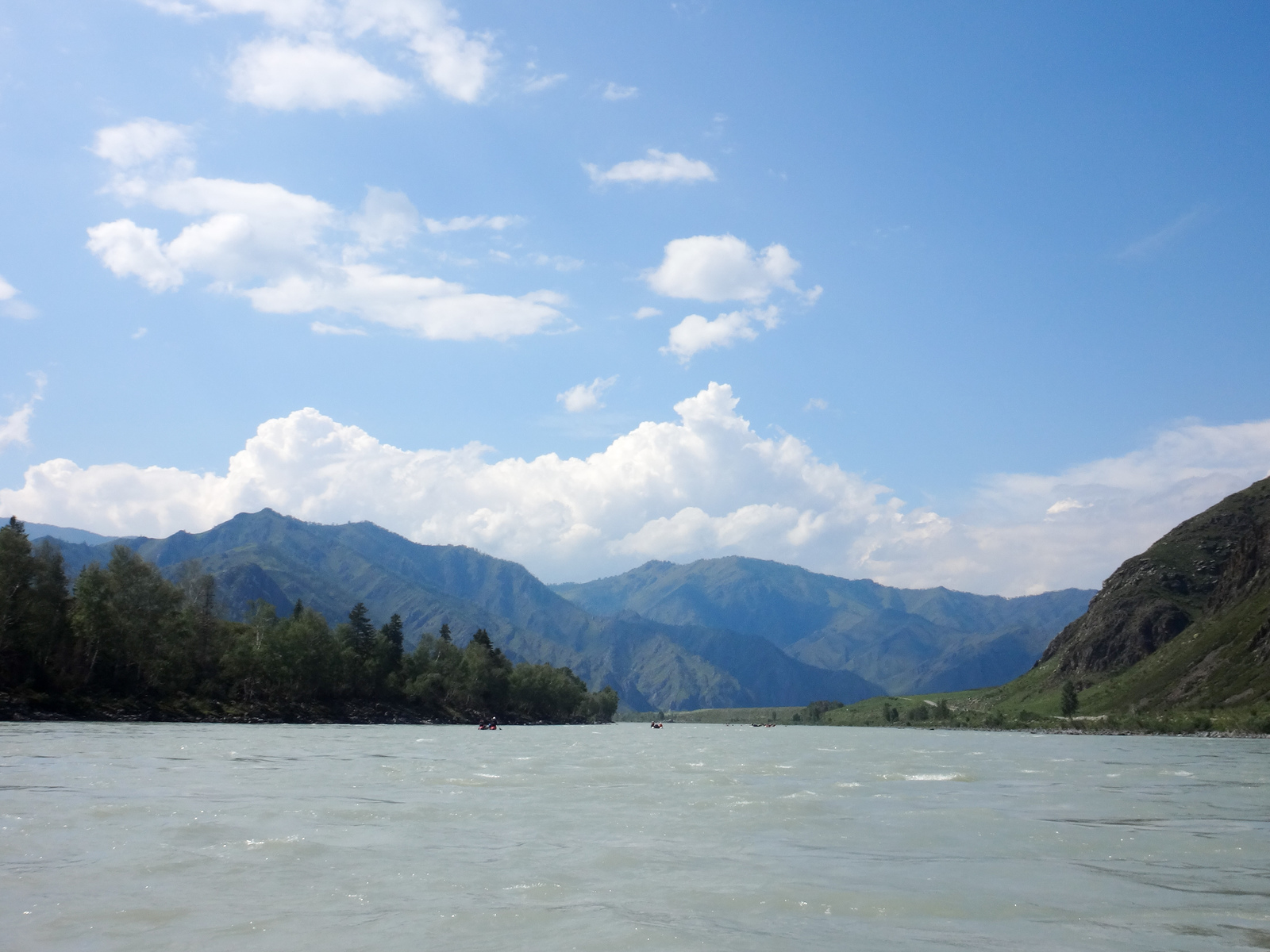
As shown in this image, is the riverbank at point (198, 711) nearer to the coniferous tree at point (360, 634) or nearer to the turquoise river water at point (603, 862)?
the coniferous tree at point (360, 634)

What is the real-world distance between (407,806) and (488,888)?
16369 millimetres

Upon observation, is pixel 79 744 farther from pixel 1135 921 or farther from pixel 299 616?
pixel 299 616

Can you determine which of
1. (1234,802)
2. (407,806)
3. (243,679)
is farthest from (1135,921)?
(243,679)

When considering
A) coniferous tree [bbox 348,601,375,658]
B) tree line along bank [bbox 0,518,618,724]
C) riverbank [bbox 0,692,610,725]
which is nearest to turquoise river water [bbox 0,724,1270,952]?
riverbank [bbox 0,692,610,725]

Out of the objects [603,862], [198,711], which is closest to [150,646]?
[198,711]

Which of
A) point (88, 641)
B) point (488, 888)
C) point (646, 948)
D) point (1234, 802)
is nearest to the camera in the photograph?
point (646, 948)

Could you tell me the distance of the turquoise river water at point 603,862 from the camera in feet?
55.5

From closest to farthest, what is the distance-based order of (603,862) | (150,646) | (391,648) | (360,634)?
(603,862) → (150,646) → (360,634) → (391,648)

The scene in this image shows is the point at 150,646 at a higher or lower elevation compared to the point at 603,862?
lower

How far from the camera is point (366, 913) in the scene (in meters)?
18.0

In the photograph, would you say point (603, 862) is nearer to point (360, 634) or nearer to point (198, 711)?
point (198, 711)

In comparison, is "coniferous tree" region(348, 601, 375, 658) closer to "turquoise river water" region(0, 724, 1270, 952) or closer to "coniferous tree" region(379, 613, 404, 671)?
"coniferous tree" region(379, 613, 404, 671)

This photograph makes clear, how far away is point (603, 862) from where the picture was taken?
80.2 feet

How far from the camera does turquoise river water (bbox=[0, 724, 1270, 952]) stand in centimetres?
1692
